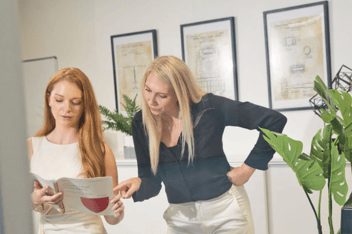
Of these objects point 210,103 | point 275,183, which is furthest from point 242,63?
point 275,183

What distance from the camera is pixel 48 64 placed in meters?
2.78

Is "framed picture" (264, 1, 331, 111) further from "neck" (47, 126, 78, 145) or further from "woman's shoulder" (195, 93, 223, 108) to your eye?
"neck" (47, 126, 78, 145)

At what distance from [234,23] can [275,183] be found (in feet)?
3.01

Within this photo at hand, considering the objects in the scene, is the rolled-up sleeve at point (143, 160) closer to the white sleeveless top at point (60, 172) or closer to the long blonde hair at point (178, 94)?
the long blonde hair at point (178, 94)

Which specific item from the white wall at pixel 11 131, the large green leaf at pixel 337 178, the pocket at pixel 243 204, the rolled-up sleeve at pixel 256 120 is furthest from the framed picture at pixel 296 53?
the white wall at pixel 11 131

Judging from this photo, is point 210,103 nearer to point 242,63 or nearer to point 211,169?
point 211,169

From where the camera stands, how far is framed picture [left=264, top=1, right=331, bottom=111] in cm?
201

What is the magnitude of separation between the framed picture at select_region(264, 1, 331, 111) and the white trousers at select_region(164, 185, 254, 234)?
661 mm

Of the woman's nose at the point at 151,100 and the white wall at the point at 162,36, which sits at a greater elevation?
the white wall at the point at 162,36

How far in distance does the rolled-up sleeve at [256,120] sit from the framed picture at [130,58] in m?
0.82

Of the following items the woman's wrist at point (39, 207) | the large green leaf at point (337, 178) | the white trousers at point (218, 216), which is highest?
the large green leaf at point (337, 178)

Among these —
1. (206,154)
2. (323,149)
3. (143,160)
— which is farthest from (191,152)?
(323,149)

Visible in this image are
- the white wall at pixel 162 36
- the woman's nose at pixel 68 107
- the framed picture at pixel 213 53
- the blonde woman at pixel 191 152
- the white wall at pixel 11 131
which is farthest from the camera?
the framed picture at pixel 213 53

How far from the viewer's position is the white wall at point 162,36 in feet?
6.59
